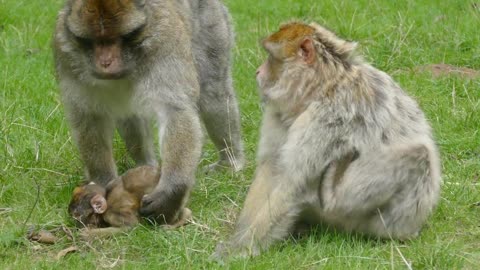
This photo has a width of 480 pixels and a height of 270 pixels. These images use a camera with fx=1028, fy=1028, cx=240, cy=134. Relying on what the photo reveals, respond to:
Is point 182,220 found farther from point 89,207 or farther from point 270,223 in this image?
point 270,223

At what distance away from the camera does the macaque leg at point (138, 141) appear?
22.3ft

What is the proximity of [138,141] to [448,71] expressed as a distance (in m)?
2.80

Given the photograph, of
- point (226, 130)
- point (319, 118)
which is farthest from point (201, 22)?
point (319, 118)

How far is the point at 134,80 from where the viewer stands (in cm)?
576

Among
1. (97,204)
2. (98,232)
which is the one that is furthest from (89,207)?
(98,232)

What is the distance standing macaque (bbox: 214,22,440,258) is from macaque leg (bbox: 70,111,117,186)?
1209mm

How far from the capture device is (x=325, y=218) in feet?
17.4

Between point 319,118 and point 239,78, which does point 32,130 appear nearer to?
point 239,78

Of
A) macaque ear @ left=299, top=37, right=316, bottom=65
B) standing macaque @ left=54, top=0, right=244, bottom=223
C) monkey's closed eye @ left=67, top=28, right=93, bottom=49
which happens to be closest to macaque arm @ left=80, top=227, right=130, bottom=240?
standing macaque @ left=54, top=0, right=244, bottom=223

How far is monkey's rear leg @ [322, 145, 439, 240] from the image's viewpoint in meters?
5.14

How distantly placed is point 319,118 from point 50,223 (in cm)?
168

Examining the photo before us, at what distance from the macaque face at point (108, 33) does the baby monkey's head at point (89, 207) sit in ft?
2.11

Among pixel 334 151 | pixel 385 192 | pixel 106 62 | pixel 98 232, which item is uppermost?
pixel 106 62

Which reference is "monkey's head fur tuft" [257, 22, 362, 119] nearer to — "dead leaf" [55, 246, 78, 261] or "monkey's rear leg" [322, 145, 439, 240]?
"monkey's rear leg" [322, 145, 439, 240]
